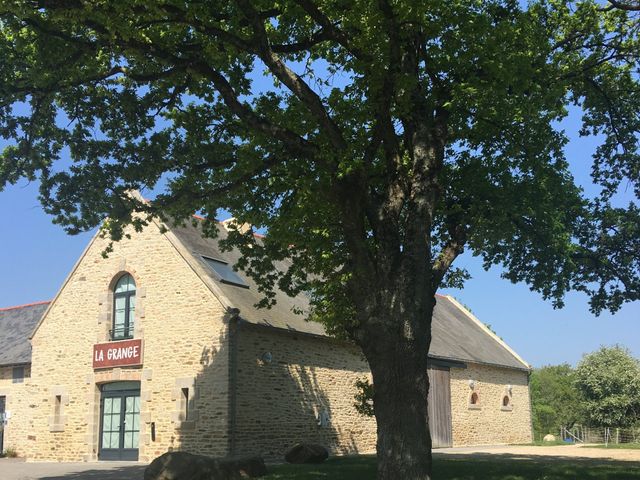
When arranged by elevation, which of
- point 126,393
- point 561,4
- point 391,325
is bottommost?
point 126,393

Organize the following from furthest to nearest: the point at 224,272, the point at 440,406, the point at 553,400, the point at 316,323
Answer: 1. the point at 553,400
2. the point at 440,406
3. the point at 316,323
4. the point at 224,272

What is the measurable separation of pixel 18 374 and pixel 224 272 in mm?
10345

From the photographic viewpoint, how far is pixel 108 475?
16.3 meters

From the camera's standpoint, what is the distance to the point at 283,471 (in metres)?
15.0

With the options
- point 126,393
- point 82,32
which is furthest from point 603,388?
point 82,32

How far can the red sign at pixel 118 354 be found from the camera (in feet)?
67.4

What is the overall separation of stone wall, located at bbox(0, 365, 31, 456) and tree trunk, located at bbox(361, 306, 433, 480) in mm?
18620

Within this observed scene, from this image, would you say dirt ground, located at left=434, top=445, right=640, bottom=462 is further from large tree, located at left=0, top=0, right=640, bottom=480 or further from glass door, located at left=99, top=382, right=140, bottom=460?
glass door, located at left=99, top=382, right=140, bottom=460

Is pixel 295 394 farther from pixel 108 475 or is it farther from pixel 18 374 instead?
pixel 18 374

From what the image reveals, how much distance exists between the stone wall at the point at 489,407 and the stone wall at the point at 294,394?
20.1 feet

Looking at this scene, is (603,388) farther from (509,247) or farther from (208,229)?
(208,229)

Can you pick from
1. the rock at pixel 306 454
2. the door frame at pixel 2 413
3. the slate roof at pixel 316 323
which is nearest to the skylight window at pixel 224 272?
the slate roof at pixel 316 323

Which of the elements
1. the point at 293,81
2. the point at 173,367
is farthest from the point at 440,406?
the point at 293,81

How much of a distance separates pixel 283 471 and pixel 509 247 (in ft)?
24.3
